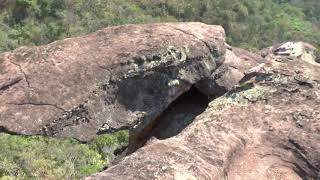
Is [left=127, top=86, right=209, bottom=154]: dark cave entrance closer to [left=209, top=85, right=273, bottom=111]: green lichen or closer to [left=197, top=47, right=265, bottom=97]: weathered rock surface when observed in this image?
[left=197, top=47, right=265, bottom=97]: weathered rock surface

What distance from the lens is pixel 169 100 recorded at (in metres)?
6.75

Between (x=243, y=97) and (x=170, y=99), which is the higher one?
(x=243, y=97)

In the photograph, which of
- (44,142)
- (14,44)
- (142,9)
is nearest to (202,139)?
(44,142)

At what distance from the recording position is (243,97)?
5109 millimetres

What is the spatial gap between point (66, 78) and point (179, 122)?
2079 millimetres

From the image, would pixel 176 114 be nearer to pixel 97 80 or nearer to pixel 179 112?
pixel 179 112

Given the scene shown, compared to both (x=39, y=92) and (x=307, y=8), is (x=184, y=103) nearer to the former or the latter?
(x=39, y=92)

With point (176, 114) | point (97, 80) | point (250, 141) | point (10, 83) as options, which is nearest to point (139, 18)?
point (176, 114)

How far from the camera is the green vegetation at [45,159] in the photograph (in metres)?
18.2

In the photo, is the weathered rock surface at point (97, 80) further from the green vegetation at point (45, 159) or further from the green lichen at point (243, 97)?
the green vegetation at point (45, 159)

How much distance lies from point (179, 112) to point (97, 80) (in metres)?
1.93

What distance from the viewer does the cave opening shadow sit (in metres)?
7.56

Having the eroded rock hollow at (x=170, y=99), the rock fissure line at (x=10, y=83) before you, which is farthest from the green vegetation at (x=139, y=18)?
the rock fissure line at (x=10, y=83)

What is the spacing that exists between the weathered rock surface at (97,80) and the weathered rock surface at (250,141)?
1.31 m
